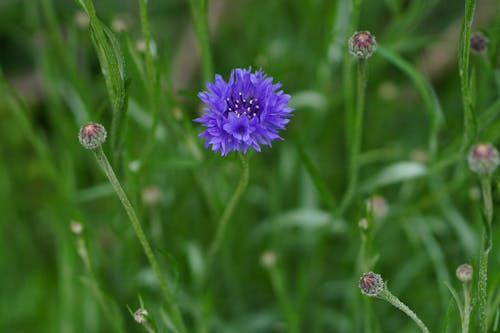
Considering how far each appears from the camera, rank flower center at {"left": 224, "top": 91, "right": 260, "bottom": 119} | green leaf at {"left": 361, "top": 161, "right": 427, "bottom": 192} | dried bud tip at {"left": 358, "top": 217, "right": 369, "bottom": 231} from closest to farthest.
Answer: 1. flower center at {"left": 224, "top": 91, "right": 260, "bottom": 119}
2. dried bud tip at {"left": 358, "top": 217, "right": 369, "bottom": 231}
3. green leaf at {"left": 361, "top": 161, "right": 427, "bottom": 192}

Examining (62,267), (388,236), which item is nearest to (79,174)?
(62,267)

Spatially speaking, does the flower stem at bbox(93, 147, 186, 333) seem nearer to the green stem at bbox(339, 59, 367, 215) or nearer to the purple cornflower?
the purple cornflower

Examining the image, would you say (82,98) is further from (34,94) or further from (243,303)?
(34,94)

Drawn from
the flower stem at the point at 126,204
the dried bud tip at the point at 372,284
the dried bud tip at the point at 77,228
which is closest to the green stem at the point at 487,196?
the dried bud tip at the point at 372,284

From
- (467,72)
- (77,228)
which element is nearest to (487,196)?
(467,72)

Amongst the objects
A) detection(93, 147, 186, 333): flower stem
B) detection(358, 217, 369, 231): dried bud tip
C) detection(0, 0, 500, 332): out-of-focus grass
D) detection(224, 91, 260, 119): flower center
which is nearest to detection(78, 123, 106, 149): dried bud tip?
detection(93, 147, 186, 333): flower stem

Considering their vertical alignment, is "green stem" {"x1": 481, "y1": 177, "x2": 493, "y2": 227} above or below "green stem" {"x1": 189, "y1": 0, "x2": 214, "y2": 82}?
below
